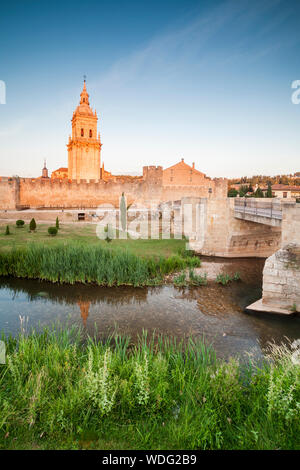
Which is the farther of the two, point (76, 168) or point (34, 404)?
point (76, 168)

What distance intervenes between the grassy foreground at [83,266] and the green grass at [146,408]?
18.6ft

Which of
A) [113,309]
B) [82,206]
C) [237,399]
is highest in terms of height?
[82,206]

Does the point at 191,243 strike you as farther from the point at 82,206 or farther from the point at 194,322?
the point at 82,206

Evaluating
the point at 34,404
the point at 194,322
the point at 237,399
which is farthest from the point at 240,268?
the point at 34,404

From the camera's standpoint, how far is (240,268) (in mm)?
11789

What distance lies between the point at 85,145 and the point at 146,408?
159 feet

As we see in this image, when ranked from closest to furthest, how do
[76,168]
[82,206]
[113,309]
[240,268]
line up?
[113,309], [240,268], [82,206], [76,168]

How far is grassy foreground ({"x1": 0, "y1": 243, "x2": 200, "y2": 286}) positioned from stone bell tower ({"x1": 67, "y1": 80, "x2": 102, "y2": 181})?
38.9 meters

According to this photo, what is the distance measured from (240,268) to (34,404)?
994cm

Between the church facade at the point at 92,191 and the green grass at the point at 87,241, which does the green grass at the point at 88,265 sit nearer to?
the green grass at the point at 87,241

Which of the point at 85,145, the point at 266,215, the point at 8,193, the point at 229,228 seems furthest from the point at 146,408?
the point at 85,145

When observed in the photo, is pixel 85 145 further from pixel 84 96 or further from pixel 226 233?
pixel 226 233

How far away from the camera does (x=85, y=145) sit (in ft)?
158
